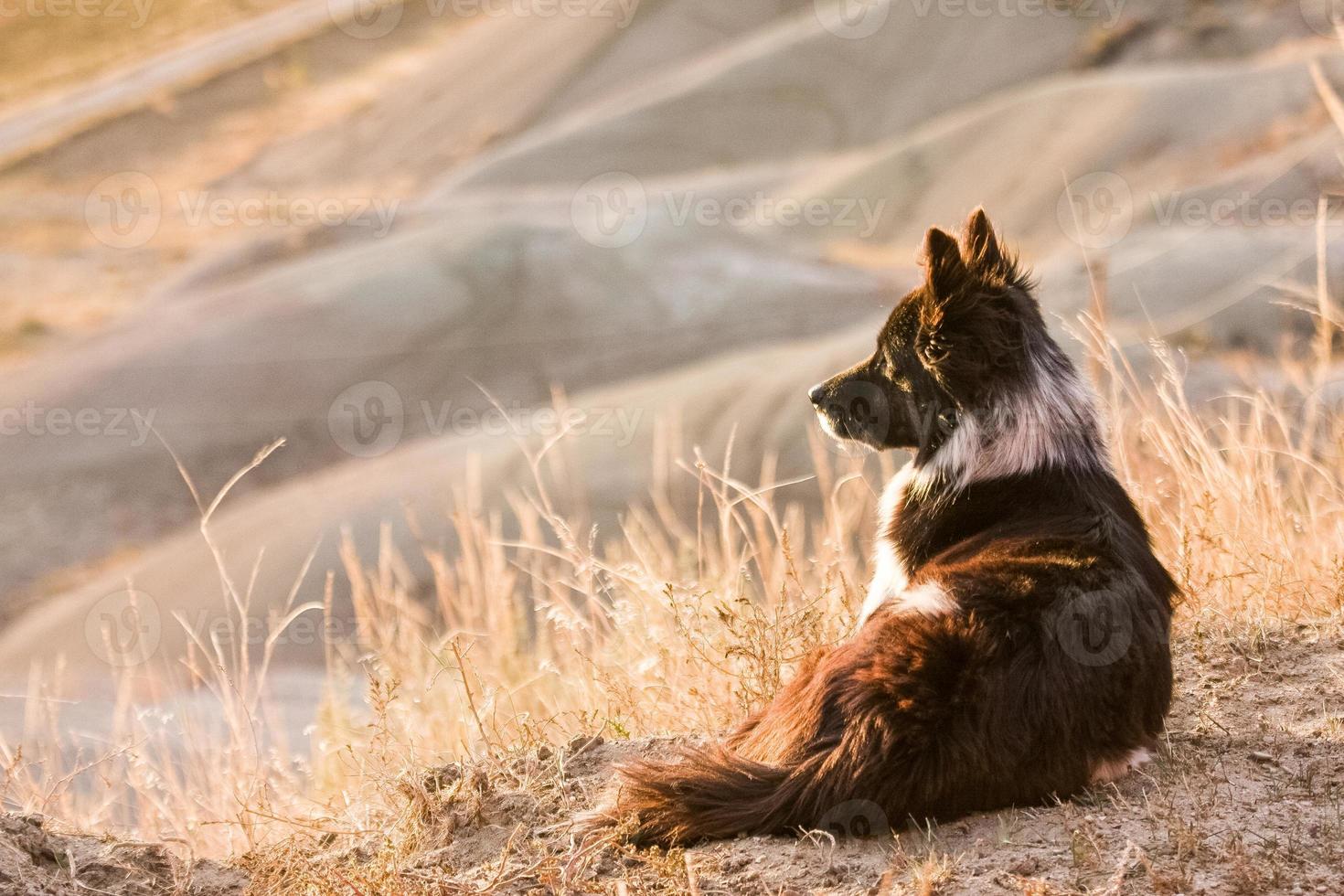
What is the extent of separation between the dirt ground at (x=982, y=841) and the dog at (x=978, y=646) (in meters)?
0.08

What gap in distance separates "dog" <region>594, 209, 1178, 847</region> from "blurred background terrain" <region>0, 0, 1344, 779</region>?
1.97 m

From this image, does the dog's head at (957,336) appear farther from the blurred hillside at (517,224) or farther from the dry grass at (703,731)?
the blurred hillside at (517,224)

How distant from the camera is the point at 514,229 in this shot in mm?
31094

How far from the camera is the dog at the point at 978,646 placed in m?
3.20

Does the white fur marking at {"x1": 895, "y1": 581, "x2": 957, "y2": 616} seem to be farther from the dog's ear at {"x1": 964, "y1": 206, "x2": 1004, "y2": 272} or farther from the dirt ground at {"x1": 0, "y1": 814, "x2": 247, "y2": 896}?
the dirt ground at {"x1": 0, "y1": 814, "x2": 247, "y2": 896}

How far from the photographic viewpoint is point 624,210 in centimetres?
3534

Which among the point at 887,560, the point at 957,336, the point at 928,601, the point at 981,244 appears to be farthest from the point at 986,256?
the point at 928,601

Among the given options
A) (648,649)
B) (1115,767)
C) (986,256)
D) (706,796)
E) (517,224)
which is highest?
(517,224)

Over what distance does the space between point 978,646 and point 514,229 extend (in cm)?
2892

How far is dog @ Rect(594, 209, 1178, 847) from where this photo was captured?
10.5 ft

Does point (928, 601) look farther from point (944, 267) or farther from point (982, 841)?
point (944, 267)

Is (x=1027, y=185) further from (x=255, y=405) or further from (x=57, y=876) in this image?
(x=57, y=876)

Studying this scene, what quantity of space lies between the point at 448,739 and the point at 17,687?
14205mm

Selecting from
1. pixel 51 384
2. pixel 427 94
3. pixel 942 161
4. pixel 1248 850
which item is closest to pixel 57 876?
pixel 1248 850
